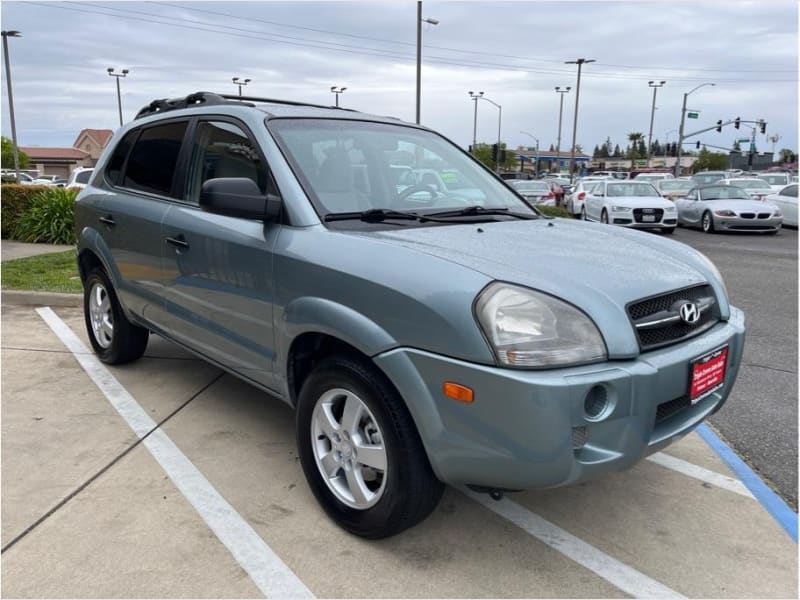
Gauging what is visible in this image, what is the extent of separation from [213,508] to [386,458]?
3.31ft

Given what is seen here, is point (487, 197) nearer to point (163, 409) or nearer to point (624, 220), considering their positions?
point (163, 409)

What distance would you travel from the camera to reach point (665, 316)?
8.29 feet

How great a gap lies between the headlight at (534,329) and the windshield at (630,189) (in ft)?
55.5

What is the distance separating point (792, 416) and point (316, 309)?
11.1 feet

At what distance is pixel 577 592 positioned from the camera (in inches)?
98.3

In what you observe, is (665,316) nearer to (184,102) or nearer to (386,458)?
(386,458)

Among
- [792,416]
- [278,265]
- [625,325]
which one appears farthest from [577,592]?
[792,416]

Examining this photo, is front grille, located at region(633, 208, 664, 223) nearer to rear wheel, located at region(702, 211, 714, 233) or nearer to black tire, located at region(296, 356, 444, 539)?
rear wheel, located at region(702, 211, 714, 233)

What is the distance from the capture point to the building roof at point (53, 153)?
294ft

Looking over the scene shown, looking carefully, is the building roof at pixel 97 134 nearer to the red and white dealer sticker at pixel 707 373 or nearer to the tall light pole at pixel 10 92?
the tall light pole at pixel 10 92

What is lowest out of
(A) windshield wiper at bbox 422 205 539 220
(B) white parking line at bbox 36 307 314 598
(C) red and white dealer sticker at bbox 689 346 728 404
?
(B) white parking line at bbox 36 307 314 598

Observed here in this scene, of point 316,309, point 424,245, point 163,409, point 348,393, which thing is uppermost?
point 424,245

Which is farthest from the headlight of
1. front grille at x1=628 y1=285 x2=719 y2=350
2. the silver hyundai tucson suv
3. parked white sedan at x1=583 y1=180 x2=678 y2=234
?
parked white sedan at x1=583 y1=180 x2=678 y2=234

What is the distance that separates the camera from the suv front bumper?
218 cm
